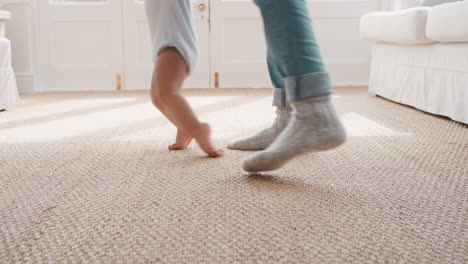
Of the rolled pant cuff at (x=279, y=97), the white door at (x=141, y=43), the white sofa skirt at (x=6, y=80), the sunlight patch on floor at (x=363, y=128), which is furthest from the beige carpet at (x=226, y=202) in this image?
the white door at (x=141, y=43)

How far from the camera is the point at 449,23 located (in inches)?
74.1

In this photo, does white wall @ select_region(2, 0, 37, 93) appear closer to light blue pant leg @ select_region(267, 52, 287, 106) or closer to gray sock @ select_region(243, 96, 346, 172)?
light blue pant leg @ select_region(267, 52, 287, 106)

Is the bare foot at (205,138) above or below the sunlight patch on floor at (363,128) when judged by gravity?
above

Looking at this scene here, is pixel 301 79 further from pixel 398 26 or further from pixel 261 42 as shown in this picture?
pixel 261 42

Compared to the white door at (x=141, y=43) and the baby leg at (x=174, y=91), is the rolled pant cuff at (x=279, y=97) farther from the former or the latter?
the white door at (x=141, y=43)

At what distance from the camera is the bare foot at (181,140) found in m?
1.41

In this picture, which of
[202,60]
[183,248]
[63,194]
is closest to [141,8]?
[202,60]

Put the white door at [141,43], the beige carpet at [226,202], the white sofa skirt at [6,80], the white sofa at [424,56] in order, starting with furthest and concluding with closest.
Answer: the white door at [141,43] → the white sofa skirt at [6,80] → the white sofa at [424,56] → the beige carpet at [226,202]

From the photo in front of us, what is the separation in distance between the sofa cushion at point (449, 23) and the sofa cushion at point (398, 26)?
0.08 meters

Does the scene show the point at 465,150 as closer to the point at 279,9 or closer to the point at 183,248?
the point at 279,9

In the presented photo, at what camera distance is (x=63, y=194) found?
97 centimetres

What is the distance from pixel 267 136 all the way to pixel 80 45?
277 cm

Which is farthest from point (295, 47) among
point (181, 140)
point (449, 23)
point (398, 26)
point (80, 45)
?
point (80, 45)

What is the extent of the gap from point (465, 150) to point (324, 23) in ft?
8.35
